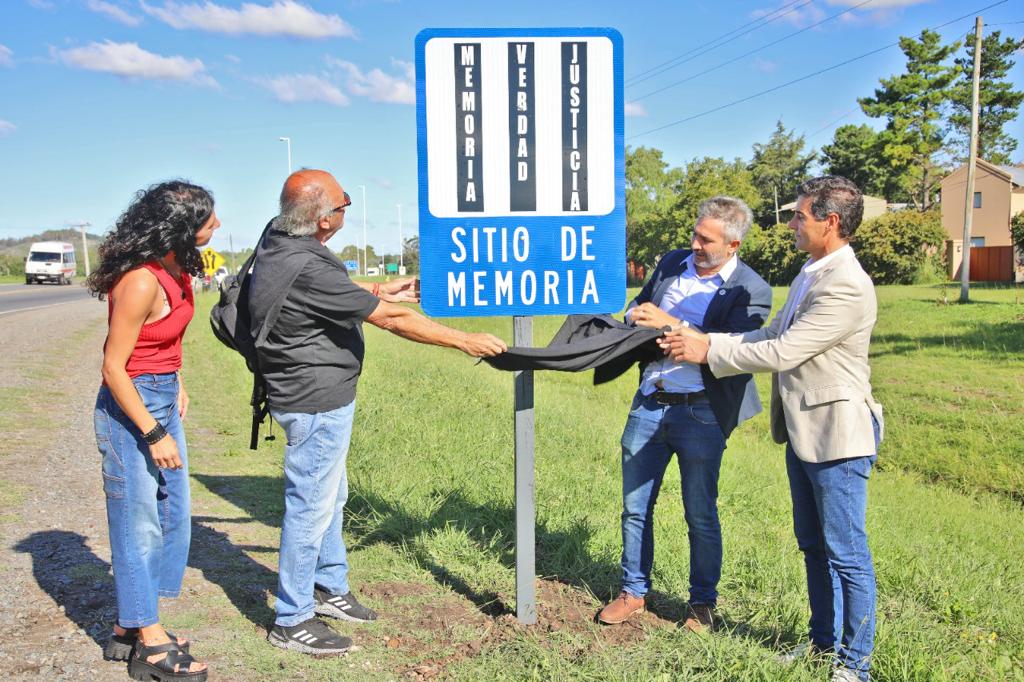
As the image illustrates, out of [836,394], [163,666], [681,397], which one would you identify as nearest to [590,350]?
[681,397]

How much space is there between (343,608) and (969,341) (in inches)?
651

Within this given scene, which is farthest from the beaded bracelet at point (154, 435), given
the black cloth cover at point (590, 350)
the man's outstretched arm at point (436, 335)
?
the black cloth cover at point (590, 350)

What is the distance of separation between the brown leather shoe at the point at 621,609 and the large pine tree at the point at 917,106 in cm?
5824

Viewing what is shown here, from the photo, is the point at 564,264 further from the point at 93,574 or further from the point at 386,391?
the point at 386,391

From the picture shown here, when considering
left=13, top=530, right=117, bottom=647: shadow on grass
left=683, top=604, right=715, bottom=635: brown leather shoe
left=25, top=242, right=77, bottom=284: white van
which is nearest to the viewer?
left=683, top=604, right=715, bottom=635: brown leather shoe

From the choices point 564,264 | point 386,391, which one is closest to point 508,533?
point 564,264

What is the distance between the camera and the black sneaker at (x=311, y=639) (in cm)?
393

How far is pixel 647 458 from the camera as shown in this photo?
4211 mm

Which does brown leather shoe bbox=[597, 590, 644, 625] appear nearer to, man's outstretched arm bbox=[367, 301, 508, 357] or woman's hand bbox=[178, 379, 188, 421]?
man's outstretched arm bbox=[367, 301, 508, 357]

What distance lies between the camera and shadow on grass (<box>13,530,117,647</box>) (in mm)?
4223

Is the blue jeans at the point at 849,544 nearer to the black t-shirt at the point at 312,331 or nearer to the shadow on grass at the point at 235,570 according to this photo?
the black t-shirt at the point at 312,331

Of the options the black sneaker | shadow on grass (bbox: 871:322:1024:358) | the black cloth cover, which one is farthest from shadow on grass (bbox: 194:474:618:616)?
shadow on grass (bbox: 871:322:1024:358)

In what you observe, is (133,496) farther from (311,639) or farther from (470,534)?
(470,534)

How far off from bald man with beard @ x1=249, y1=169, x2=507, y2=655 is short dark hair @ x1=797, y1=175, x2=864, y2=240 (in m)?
1.48
